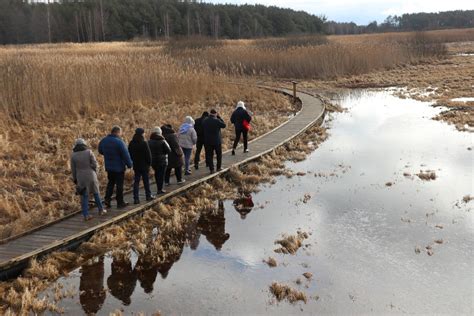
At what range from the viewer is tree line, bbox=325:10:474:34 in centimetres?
14225

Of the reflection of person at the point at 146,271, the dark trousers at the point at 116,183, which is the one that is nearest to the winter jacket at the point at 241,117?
the dark trousers at the point at 116,183

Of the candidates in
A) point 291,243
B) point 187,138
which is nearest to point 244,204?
point 187,138

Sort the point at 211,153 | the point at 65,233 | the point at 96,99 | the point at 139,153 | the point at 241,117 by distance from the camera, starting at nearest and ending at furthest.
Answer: the point at 65,233
the point at 139,153
the point at 211,153
the point at 241,117
the point at 96,99

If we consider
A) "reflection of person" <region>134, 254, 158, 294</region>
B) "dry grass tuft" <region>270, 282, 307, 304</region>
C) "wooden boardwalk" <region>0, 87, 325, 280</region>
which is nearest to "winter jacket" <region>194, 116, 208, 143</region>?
"wooden boardwalk" <region>0, 87, 325, 280</region>

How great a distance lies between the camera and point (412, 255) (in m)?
8.22

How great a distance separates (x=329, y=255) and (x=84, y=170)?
4391 millimetres

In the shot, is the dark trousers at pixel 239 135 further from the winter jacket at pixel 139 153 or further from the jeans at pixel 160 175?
the winter jacket at pixel 139 153

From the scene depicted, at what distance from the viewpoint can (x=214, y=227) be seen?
9.89 m

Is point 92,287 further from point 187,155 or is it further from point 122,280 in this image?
point 187,155

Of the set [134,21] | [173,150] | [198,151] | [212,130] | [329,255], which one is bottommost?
[329,255]

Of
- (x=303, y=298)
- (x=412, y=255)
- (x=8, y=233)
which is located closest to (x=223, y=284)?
(x=303, y=298)

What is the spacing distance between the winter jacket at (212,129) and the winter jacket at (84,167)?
3.50 m

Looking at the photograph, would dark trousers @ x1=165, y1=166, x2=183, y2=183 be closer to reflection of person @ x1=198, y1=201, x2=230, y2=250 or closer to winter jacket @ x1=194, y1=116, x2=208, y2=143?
reflection of person @ x1=198, y1=201, x2=230, y2=250

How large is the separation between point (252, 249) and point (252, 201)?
2.69m
